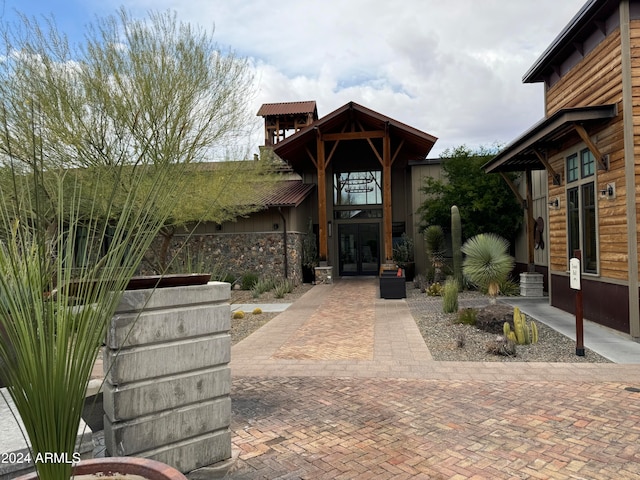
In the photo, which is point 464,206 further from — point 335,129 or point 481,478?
point 481,478

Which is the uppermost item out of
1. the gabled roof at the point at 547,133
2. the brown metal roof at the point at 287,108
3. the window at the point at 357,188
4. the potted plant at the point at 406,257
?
the brown metal roof at the point at 287,108

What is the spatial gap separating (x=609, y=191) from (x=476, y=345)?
3.59 metres

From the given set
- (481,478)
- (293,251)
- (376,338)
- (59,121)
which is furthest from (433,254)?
(481,478)

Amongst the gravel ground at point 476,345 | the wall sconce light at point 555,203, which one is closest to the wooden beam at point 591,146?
the wall sconce light at point 555,203

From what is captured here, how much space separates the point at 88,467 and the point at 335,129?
58.2 ft

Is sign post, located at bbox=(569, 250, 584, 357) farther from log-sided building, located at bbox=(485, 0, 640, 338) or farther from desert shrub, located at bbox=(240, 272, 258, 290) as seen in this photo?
desert shrub, located at bbox=(240, 272, 258, 290)

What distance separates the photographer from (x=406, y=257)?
18.0 m

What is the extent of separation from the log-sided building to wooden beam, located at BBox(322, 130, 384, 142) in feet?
23.0

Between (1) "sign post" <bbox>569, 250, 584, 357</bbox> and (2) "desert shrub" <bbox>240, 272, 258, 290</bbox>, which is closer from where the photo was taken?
(1) "sign post" <bbox>569, 250, 584, 357</bbox>

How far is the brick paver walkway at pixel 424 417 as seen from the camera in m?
3.33

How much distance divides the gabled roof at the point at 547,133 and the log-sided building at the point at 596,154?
0.02 meters

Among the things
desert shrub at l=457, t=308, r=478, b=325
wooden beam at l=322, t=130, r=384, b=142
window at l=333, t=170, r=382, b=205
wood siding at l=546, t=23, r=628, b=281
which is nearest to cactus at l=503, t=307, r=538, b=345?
desert shrub at l=457, t=308, r=478, b=325

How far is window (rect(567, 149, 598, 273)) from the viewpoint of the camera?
8.47m

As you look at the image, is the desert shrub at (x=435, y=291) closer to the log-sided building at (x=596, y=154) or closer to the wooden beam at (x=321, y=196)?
the log-sided building at (x=596, y=154)
